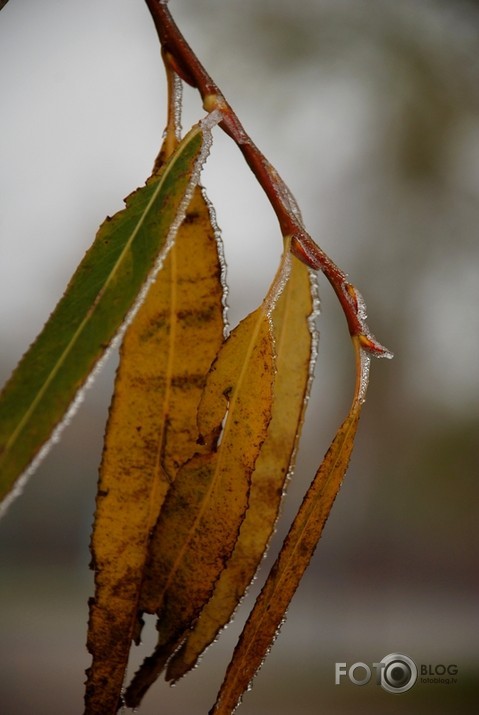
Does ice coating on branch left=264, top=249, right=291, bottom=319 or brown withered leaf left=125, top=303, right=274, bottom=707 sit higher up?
ice coating on branch left=264, top=249, right=291, bottom=319

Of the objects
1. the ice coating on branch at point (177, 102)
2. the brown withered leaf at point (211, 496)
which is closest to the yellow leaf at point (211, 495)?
the brown withered leaf at point (211, 496)

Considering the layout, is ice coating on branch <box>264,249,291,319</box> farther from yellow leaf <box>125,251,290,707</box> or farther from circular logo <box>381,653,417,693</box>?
circular logo <box>381,653,417,693</box>

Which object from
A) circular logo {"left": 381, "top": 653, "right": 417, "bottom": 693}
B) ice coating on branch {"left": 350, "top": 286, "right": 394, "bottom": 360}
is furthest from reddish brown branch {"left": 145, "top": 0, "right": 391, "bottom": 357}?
circular logo {"left": 381, "top": 653, "right": 417, "bottom": 693}

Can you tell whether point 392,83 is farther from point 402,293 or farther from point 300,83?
point 402,293

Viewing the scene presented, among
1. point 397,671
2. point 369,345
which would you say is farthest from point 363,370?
point 397,671

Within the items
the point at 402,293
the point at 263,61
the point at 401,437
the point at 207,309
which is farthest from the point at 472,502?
the point at 207,309

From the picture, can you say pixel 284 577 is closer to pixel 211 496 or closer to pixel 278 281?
pixel 211 496

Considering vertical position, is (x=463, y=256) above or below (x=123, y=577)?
above
